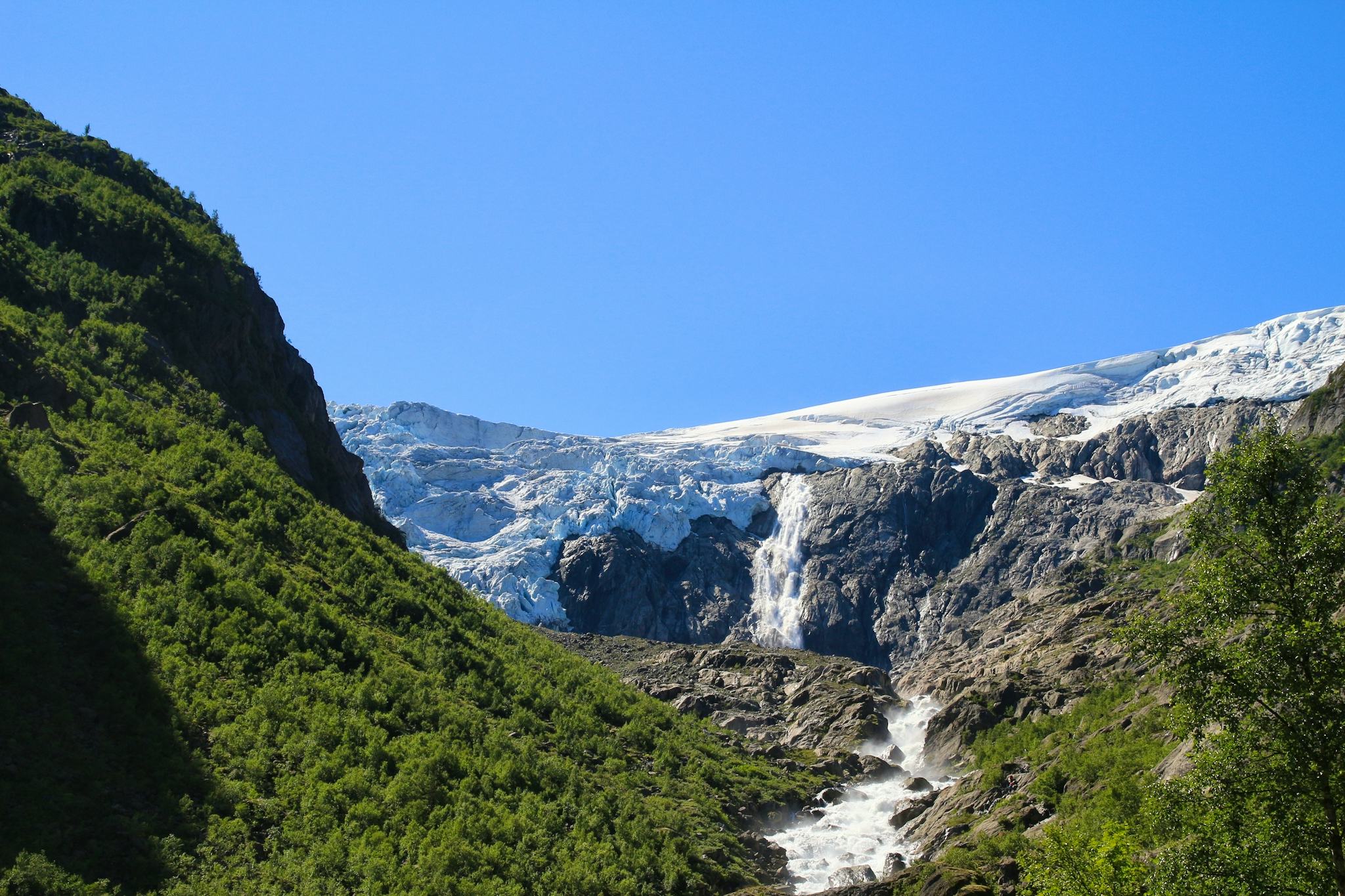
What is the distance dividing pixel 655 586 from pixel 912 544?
1447 inches

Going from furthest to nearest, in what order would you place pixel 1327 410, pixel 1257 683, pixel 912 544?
pixel 912 544, pixel 1327 410, pixel 1257 683

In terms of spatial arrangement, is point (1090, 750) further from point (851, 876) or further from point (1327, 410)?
point (1327, 410)

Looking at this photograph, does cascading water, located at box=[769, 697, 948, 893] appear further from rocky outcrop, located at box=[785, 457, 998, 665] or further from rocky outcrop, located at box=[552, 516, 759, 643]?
rocky outcrop, located at box=[552, 516, 759, 643]

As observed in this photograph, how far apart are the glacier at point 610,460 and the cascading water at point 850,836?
67218mm

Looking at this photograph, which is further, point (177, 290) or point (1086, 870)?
point (177, 290)

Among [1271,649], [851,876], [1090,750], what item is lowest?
[851,876]

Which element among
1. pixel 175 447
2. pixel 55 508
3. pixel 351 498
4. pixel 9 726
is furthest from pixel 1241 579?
pixel 351 498

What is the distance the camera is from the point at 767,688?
96688 mm

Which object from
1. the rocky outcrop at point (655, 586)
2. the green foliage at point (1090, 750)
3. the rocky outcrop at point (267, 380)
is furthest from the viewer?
the rocky outcrop at point (655, 586)

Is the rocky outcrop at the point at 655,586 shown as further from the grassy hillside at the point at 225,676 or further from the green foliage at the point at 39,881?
the green foliage at the point at 39,881

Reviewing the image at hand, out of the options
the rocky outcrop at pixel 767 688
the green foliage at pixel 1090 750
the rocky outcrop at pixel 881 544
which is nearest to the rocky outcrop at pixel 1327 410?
the green foliage at pixel 1090 750

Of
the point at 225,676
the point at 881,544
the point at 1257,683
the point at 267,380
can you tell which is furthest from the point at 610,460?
the point at 1257,683

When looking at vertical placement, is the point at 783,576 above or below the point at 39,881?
above

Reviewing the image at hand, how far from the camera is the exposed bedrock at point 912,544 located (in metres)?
138
